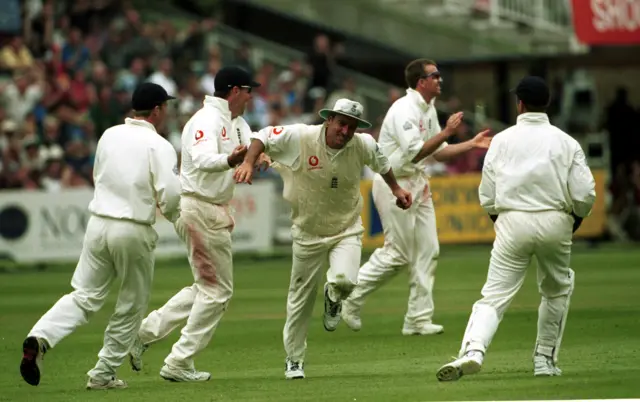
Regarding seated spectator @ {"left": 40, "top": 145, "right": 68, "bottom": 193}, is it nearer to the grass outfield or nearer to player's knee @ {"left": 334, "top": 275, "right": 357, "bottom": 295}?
the grass outfield

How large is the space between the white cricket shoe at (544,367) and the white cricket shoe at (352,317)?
12.7 feet

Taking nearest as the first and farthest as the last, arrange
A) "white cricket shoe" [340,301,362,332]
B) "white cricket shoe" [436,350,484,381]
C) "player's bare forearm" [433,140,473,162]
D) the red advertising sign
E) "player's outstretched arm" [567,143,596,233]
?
"white cricket shoe" [436,350,484,381] < "player's outstretched arm" [567,143,596,233] < "player's bare forearm" [433,140,473,162] < "white cricket shoe" [340,301,362,332] < the red advertising sign

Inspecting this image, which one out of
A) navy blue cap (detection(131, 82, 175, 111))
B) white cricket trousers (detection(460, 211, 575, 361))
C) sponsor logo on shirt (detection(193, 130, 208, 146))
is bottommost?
white cricket trousers (detection(460, 211, 575, 361))

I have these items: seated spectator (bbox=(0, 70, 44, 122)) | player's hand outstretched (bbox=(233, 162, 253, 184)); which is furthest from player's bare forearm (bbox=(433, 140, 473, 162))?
seated spectator (bbox=(0, 70, 44, 122))

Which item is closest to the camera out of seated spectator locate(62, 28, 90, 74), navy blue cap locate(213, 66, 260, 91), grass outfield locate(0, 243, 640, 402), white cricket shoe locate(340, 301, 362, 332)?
grass outfield locate(0, 243, 640, 402)

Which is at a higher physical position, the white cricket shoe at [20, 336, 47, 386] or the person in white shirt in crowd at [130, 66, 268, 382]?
the person in white shirt in crowd at [130, 66, 268, 382]

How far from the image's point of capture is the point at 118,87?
28281 millimetres

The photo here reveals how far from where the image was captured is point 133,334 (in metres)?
11.5

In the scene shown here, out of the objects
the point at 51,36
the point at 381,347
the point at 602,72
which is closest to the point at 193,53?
the point at 51,36

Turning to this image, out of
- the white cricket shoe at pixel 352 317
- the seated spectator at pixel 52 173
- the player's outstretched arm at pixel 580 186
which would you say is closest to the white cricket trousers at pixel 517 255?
the player's outstretched arm at pixel 580 186

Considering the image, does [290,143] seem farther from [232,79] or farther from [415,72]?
[415,72]

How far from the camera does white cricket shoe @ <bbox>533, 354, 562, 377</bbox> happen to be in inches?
446

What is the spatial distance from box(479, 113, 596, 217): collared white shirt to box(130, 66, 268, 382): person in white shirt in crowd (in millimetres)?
2144

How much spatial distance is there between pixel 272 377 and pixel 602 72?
2424cm
